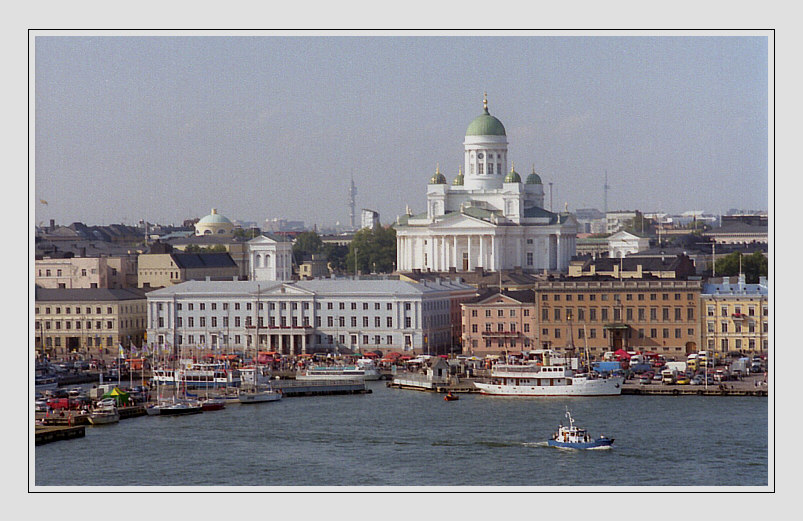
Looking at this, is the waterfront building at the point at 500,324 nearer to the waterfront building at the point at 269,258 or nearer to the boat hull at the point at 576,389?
the boat hull at the point at 576,389

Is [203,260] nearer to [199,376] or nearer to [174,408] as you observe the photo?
[199,376]

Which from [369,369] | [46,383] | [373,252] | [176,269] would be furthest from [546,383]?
[373,252]

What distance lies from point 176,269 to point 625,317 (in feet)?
37.5

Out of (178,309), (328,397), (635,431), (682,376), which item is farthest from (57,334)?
(635,431)

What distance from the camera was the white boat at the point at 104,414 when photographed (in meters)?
23.8

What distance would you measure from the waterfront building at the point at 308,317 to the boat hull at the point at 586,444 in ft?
37.1

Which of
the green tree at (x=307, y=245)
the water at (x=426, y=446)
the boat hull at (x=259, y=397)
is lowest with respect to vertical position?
the water at (x=426, y=446)

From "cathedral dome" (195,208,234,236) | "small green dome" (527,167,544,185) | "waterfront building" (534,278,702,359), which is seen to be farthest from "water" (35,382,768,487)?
"cathedral dome" (195,208,234,236)

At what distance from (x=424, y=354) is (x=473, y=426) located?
938 cm

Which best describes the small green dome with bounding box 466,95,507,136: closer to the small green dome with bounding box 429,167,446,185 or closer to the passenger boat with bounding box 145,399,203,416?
the small green dome with bounding box 429,167,446,185

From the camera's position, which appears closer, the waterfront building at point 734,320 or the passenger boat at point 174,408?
the passenger boat at point 174,408

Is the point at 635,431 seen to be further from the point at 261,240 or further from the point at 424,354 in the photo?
the point at 261,240

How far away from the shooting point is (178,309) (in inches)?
1345

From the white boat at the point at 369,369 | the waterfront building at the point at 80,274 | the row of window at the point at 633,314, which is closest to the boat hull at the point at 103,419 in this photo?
the white boat at the point at 369,369
